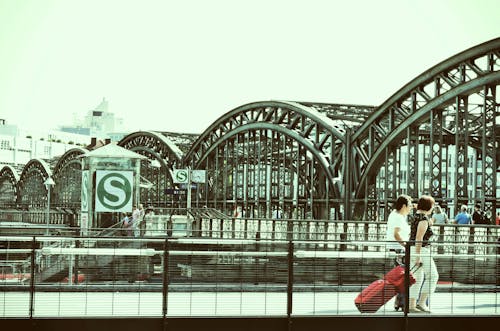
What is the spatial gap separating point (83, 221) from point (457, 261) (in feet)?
60.1

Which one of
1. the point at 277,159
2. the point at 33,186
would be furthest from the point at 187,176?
the point at 33,186

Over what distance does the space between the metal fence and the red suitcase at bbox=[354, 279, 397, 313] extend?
0.39ft

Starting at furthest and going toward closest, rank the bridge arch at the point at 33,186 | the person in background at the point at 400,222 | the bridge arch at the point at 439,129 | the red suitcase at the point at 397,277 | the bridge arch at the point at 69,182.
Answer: the bridge arch at the point at 33,186 → the bridge arch at the point at 69,182 → the bridge arch at the point at 439,129 → the person in background at the point at 400,222 → the red suitcase at the point at 397,277

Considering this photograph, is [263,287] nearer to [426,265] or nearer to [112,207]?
[426,265]

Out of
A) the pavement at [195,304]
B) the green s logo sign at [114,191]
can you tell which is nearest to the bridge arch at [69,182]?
the green s logo sign at [114,191]

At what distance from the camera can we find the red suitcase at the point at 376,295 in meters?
13.5

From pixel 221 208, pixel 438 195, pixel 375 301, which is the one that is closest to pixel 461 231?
pixel 438 195

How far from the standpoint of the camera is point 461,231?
29.2 meters

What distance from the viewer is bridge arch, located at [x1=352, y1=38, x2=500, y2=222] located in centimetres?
3812

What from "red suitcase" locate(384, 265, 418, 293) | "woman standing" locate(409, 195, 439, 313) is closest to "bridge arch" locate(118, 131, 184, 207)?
"woman standing" locate(409, 195, 439, 313)

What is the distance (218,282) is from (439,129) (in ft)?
99.5

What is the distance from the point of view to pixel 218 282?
44.7 feet

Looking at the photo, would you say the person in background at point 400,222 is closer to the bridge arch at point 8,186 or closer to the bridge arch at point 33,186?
the bridge arch at point 33,186

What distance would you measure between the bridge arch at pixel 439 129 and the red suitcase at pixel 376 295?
2279 centimetres
